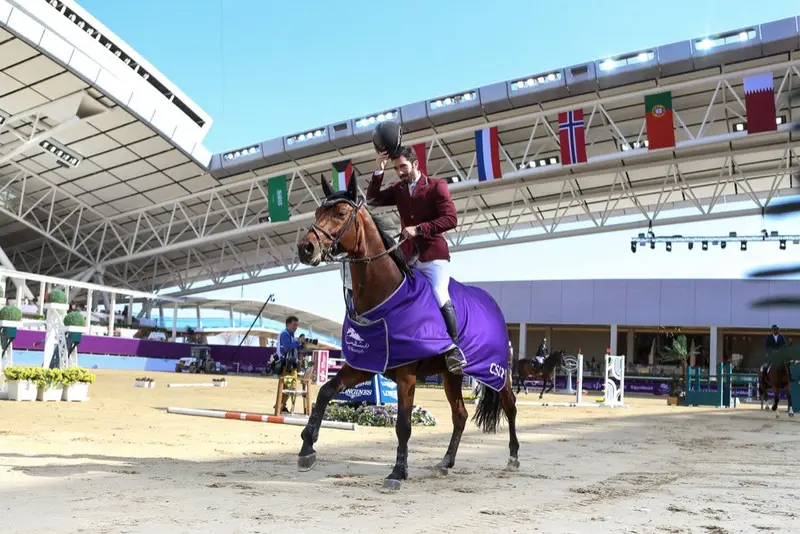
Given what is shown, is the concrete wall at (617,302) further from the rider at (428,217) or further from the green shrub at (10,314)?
the rider at (428,217)

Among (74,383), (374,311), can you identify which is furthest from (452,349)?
(74,383)

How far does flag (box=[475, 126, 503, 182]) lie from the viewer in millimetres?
21750

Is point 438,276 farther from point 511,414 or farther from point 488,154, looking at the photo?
point 488,154

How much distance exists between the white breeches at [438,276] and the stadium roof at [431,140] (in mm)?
13054

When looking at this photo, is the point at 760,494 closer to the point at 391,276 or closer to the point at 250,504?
the point at 391,276

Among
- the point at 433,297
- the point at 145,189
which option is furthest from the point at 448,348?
the point at 145,189

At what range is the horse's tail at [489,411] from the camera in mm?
5859

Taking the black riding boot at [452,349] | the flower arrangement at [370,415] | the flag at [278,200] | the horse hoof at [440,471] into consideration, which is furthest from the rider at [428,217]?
the flag at [278,200]

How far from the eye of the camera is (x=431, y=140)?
23.1 m

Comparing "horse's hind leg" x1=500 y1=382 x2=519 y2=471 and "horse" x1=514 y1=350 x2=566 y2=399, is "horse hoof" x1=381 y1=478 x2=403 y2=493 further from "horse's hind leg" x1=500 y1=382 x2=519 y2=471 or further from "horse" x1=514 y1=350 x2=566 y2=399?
"horse" x1=514 y1=350 x2=566 y2=399

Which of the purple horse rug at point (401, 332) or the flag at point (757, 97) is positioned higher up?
the flag at point (757, 97)

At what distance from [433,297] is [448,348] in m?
0.34

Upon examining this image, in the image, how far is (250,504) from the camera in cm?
333

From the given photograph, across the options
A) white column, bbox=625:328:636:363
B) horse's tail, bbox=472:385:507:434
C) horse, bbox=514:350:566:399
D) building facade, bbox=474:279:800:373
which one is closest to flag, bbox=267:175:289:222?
horse, bbox=514:350:566:399
